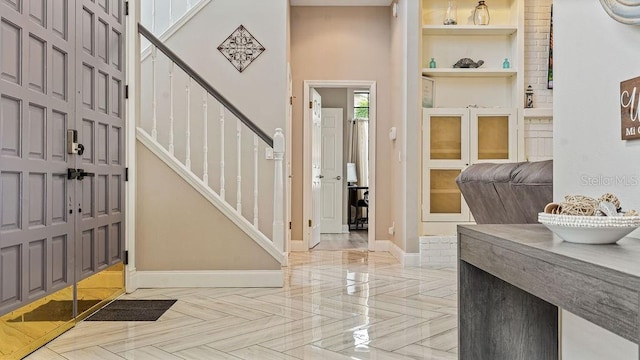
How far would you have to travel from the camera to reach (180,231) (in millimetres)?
3779

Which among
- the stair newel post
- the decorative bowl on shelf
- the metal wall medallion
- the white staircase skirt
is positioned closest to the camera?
the decorative bowl on shelf

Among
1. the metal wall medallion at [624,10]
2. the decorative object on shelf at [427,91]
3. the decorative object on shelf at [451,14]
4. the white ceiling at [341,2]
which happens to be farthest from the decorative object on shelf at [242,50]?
the metal wall medallion at [624,10]

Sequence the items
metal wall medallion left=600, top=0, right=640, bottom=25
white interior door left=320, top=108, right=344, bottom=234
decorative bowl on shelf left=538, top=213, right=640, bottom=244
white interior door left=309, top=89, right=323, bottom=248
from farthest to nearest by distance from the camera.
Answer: white interior door left=320, top=108, right=344, bottom=234 → white interior door left=309, top=89, right=323, bottom=248 → metal wall medallion left=600, top=0, right=640, bottom=25 → decorative bowl on shelf left=538, top=213, right=640, bottom=244

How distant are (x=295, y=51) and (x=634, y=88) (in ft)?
16.8

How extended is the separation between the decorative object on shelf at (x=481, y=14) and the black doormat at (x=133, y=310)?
13.9 feet

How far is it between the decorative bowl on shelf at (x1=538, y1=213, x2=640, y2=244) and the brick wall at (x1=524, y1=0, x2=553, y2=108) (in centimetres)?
445

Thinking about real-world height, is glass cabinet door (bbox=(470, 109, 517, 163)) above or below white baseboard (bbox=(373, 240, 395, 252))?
above

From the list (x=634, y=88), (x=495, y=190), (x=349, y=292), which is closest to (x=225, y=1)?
(x=349, y=292)

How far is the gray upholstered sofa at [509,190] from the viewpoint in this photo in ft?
6.60

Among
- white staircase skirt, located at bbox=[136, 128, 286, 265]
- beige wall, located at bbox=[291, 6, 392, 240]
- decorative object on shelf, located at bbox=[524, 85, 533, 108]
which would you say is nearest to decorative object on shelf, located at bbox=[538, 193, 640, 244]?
white staircase skirt, located at bbox=[136, 128, 286, 265]

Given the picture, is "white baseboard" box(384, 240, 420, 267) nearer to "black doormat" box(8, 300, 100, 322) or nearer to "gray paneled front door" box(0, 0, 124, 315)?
"gray paneled front door" box(0, 0, 124, 315)

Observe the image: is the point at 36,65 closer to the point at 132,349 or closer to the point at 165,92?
the point at 132,349

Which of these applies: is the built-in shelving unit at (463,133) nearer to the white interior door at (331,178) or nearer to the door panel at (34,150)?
the white interior door at (331,178)

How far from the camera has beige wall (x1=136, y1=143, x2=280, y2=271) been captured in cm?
373
